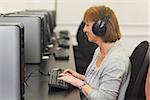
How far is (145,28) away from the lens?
4379 mm

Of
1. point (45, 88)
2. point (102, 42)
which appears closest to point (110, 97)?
point (102, 42)

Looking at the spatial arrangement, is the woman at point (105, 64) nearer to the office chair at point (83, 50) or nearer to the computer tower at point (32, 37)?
the computer tower at point (32, 37)

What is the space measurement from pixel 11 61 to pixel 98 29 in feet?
1.36

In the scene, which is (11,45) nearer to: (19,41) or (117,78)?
(19,41)

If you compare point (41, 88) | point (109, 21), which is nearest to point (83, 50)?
point (41, 88)

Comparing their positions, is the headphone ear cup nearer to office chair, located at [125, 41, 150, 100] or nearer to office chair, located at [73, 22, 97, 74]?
office chair, located at [125, 41, 150, 100]

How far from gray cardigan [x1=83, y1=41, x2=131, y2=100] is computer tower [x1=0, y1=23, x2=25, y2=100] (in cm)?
32

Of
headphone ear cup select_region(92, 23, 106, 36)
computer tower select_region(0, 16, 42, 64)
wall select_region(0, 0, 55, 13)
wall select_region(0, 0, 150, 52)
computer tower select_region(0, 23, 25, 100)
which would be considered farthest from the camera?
wall select_region(0, 0, 150, 52)

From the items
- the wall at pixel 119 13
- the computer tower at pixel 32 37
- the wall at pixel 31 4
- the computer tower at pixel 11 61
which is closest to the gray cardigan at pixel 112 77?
the computer tower at pixel 11 61

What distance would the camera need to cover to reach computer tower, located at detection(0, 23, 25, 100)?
1.28m

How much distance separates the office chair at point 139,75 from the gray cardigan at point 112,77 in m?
0.04

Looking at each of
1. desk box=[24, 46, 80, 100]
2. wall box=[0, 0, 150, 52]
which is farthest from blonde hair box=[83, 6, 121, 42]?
wall box=[0, 0, 150, 52]

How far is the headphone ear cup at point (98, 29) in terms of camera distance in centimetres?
139

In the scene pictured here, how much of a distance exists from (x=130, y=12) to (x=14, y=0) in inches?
64.2
